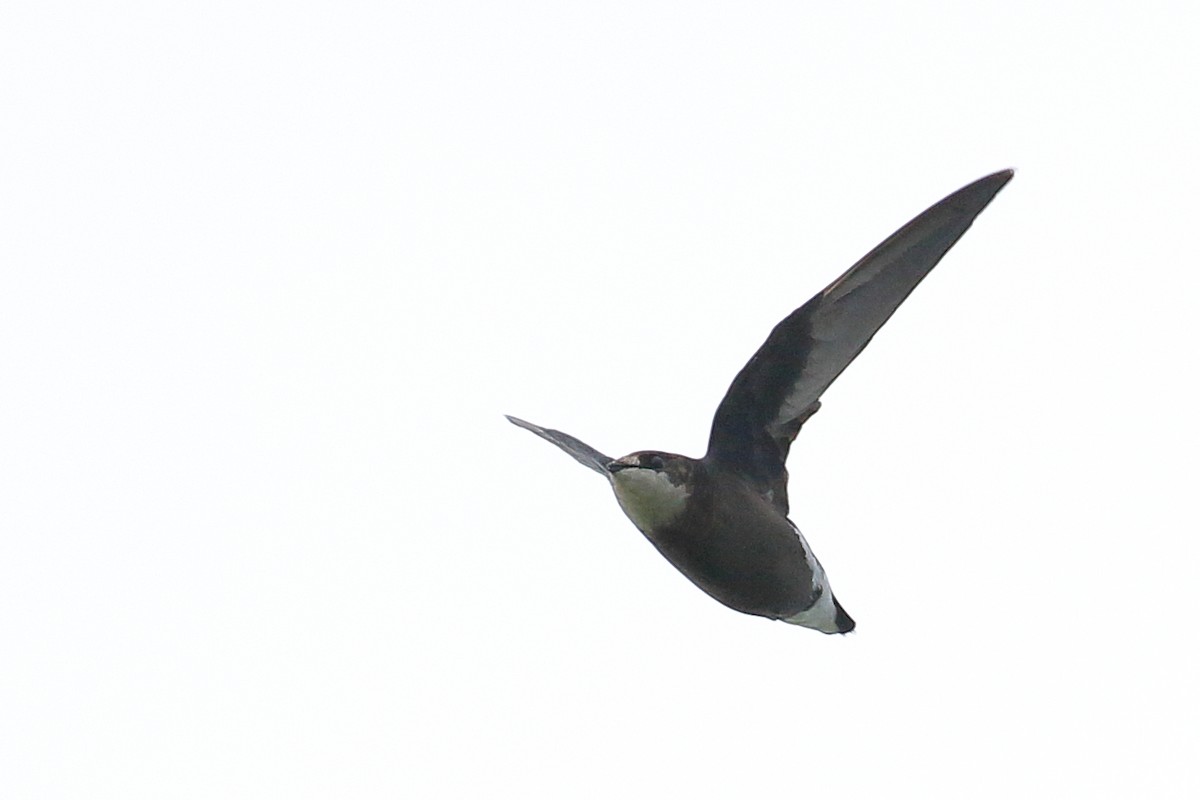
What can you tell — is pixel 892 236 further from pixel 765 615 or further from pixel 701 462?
pixel 765 615

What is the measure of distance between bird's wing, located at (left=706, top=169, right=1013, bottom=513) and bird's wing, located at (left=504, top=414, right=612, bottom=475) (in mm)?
551

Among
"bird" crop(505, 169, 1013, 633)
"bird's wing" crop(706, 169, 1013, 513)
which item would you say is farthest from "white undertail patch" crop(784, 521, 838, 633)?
"bird's wing" crop(706, 169, 1013, 513)

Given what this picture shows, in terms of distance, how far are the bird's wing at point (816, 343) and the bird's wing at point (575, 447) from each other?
0.55 m

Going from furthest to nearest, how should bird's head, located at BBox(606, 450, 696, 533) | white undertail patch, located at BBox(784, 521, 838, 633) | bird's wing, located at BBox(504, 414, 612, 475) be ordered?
1. white undertail patch, located at BBox(784, 521, 838, 633)
2. bird's wing, located at BBox(504, 414, 612, 475)
3. bird's head, located at BBox(606, 450, 696, 533)

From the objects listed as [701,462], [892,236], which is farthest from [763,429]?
[892,236]

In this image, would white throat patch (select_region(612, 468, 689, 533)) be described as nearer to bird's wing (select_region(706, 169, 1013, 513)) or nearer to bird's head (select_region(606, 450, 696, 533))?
bird's head (select_region(606, 450, 696, 533))

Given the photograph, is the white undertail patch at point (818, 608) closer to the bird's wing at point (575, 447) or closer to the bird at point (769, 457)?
the bird at point (769, 457)

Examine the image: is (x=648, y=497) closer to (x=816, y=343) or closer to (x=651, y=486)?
(x=651, y=486)

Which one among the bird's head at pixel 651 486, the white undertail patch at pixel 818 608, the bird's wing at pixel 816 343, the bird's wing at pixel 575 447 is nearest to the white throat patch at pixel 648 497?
the bird's head at pixel 651 486

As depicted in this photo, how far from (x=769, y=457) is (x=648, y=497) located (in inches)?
40.8

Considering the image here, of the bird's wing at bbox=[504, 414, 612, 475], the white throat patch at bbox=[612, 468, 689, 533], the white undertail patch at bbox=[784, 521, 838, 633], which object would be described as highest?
the bird's wing at bbox=[504, 414, 612, 475]

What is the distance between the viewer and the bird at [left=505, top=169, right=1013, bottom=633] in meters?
8.89

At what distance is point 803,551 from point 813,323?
1100 millimetres

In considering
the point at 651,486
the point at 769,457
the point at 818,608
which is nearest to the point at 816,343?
the point at 769,457
